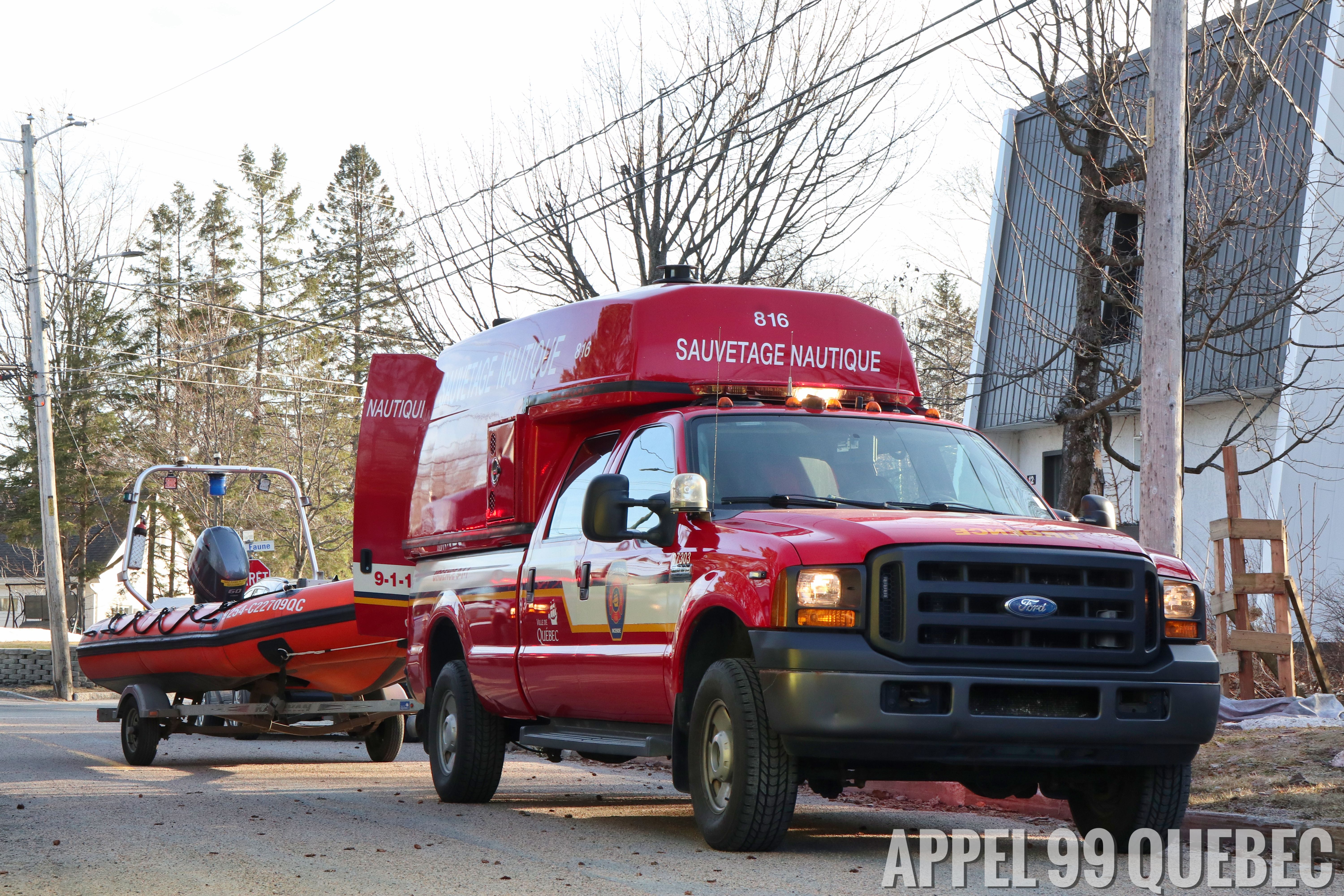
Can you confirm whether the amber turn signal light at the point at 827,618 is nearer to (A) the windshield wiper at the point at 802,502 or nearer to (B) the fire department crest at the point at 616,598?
(A) the windshield wiper at the point at 802,502

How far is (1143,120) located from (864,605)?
31.0 ft

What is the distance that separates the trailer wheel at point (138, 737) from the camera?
1275 cm

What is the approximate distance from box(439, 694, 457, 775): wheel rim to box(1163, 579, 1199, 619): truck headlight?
15.8 feet

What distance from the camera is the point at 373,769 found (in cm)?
1269

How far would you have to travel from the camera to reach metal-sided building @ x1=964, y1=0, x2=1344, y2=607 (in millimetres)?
15508

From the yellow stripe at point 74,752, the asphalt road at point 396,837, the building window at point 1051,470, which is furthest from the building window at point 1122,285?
the yellow stripe at point 74,752

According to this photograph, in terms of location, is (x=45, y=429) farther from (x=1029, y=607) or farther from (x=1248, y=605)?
(x=1029, y=607)

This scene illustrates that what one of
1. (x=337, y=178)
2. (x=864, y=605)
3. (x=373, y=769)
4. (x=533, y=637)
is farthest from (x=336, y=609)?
(x=337, y=178)

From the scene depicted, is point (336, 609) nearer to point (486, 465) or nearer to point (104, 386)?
point (486, 465)

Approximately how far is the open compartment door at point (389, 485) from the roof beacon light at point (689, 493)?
4583mm

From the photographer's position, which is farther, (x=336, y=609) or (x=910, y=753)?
(x=336, y=609)

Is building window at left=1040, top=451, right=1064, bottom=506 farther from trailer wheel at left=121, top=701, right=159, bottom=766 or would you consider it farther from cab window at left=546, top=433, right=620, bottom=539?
cab window at left=546, top=433, right=620, bottom=539

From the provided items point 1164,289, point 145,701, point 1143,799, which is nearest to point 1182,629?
point 1143,799

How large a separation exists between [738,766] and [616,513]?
1.42 m
